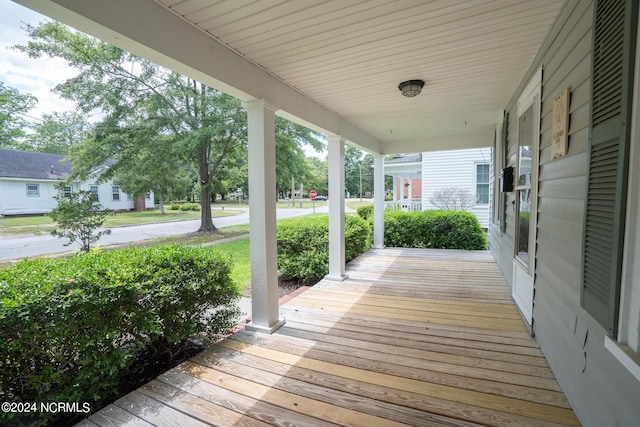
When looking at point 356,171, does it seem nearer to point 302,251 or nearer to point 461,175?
Result: point 461,175

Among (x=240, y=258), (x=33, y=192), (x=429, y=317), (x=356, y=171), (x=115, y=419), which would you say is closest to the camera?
(x=115, y=419)

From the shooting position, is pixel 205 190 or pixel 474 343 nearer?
pixel 474 343

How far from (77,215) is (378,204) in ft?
20.5

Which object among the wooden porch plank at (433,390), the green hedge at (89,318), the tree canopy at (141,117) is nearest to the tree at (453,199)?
the tree canopy at (141,117)

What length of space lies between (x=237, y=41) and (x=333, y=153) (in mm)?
2520

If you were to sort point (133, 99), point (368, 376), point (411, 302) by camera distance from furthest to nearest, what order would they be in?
1. point (133, 99)
2. point (411, 302)
3. point (368, 376)

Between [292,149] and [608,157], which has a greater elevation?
[292,149]

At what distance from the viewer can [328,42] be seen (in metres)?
2.31

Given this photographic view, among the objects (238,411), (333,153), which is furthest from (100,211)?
(238,411)

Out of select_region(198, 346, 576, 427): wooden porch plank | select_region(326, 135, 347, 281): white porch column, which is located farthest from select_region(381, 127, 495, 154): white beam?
select_region(198, 346, 576, 427): wooden porch plank

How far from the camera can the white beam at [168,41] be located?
1477 millimetres

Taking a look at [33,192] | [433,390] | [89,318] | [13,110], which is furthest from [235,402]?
[33,192]

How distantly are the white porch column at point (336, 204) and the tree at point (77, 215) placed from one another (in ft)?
15.1

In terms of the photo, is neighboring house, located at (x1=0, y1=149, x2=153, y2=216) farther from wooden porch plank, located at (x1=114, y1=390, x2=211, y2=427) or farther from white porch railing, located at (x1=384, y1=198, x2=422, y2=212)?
white porch railing, located at (x1=384, y1=198, x2=422, y2=212)
